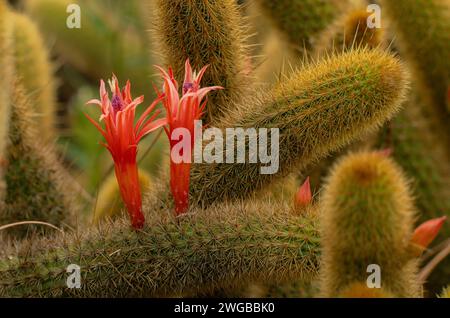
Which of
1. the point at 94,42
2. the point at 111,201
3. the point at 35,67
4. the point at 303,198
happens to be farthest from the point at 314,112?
the point at 94,42

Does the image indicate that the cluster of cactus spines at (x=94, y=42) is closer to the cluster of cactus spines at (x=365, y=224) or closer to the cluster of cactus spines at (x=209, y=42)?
the cluster of cactus spines at (x=209, y=42)

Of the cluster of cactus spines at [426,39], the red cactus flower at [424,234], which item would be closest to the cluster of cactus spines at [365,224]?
the red cactus flower at [424,234]

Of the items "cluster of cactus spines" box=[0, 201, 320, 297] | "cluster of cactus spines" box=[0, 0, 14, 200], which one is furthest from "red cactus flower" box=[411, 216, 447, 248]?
"cluster of cactus spines" box=[0, 0, 14, 200]

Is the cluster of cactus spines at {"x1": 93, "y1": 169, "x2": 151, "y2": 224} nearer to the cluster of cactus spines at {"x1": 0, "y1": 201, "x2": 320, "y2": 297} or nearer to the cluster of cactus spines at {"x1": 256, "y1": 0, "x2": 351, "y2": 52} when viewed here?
the cluster of cactus spines at {"x1": 0, "y1": 201, "x2": 320, "y2": 297}

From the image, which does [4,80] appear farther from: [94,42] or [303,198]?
[94,42]
